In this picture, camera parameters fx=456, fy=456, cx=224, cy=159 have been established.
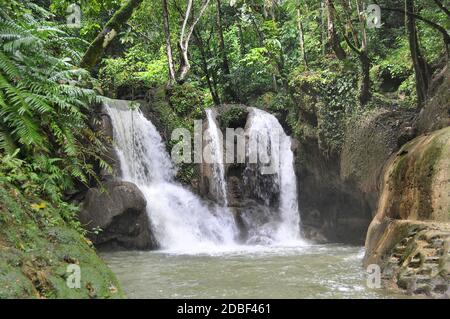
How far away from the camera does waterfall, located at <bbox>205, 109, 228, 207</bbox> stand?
14.5 metres

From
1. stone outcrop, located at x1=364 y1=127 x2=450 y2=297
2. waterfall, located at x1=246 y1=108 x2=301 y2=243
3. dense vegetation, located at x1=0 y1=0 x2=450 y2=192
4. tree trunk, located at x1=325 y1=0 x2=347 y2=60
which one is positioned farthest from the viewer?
waterfall, located at x1=246 y1=108 x2=301 y2=243

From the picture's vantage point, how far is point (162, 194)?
547 inches

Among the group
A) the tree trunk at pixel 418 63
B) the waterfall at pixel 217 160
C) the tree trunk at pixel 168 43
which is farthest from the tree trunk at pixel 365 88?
the tree trunk at pixel 168 43

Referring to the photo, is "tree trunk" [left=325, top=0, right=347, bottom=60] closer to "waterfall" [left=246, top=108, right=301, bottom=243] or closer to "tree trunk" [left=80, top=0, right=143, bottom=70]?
"waterfall" [left=246, top=108, right=301, bottom=243]

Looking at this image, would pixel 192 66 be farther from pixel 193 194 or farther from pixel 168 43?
pixel 193 194

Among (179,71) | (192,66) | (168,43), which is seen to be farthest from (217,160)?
(192,66)

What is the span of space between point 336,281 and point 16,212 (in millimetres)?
4633

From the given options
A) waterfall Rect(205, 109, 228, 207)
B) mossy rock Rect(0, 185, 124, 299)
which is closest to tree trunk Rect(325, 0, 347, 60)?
waterfall Rect(205, 109, 228, 207)

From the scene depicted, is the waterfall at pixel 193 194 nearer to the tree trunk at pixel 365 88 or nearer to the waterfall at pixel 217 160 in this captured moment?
the waterfall at pixel 217 160

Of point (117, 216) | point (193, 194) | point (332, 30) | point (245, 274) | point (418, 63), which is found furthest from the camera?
point (193, 194)

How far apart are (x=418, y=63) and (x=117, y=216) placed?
825 cm

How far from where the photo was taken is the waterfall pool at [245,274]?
6222 millimetres

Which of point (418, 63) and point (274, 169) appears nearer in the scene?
point (418, 63)

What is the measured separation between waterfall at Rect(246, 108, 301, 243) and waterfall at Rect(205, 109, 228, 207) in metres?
0.94
